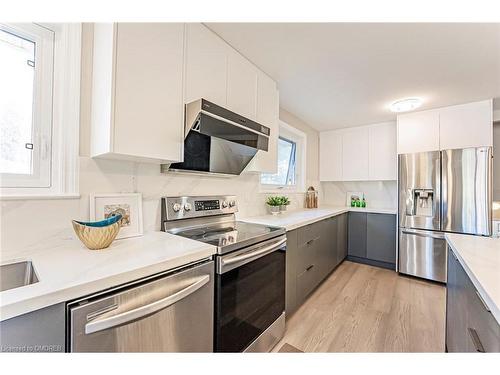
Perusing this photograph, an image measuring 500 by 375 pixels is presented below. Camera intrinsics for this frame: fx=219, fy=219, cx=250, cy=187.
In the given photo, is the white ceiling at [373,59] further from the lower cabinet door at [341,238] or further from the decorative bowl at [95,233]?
the lower cabinet door at [341,238]

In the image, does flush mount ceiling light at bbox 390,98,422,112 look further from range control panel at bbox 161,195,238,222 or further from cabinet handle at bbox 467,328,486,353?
cabinet handle at bbox 467,328,486,353

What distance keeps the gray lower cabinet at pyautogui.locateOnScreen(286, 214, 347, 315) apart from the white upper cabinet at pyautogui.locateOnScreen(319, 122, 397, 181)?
1.02m

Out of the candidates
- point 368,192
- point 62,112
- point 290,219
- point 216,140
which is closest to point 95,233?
point 62,112

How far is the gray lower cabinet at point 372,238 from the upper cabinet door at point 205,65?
2.80 meters

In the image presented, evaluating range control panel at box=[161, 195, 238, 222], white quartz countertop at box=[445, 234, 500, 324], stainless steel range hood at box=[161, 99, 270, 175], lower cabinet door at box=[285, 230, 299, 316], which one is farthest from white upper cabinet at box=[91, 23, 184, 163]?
white quartz countertop at box=[445, 234, 500, 324]

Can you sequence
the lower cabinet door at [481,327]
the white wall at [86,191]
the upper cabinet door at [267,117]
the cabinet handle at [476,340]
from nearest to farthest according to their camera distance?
the lower cabinet door at [481,327] → the cabinet handle at [476,340] → the white wall at [86,191] → the upper cabinet door at [267,117]

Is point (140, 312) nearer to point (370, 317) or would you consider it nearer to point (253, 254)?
point (253, 254)

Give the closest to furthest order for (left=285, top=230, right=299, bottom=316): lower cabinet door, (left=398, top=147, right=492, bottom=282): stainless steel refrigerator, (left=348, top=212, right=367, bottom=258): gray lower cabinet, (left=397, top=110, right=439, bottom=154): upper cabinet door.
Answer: (left=285, top=230, right=299, bottom=316): lower cabinet door, (left=398, top=147, right=492, bottom=282): stainless steel refrigerator, (left=397, top=110, right=439, bottom=154): upper cabinet door, (left=348, top=212, right=367, bottom=258): gray lower cabinet

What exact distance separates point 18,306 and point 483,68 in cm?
322

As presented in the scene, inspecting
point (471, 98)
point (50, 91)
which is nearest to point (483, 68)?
point (471, 98)

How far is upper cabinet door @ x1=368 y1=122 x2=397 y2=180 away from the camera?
337 centimetres

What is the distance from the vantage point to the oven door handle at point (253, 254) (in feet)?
3.90

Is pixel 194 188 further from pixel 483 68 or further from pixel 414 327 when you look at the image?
pixel 483 68

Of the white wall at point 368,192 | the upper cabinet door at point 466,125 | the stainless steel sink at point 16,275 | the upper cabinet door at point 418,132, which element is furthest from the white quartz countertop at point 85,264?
the white wall at point 368,192
